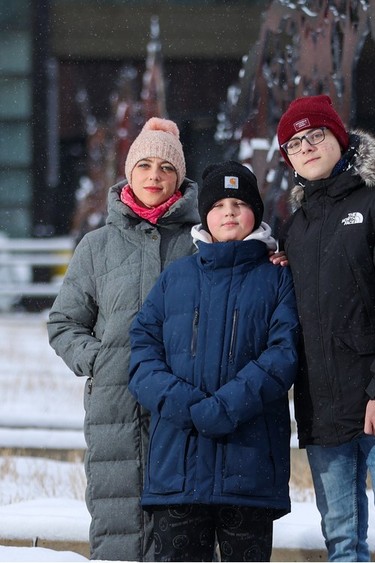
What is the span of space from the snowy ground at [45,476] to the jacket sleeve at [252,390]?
94cm

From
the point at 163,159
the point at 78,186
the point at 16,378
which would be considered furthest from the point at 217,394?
the point at 78,186

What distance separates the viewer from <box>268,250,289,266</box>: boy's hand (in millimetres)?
2527

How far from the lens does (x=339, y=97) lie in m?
6.16

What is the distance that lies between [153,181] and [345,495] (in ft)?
3.04

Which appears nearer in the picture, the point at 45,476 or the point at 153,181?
the point at 153,181

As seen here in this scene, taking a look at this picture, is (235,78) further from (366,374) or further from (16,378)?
(366,374)

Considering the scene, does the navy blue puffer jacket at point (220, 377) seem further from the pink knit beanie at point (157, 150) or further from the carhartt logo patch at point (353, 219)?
the pink knit beanie at point (157, 150)

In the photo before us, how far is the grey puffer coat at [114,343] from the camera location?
2645 mm

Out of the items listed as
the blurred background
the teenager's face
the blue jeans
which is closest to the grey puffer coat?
the teenager's face

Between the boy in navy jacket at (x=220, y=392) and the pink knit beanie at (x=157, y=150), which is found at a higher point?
the pink knit beanie at (x=157, y=150)

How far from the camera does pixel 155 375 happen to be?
7.91ft

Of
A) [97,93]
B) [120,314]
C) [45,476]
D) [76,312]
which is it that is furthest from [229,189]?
[97,93]

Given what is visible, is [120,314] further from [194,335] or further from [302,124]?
[302,124]

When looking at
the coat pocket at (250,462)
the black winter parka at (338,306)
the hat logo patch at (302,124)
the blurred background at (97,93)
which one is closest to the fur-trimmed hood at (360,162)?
the black winter parka at (338,306)
